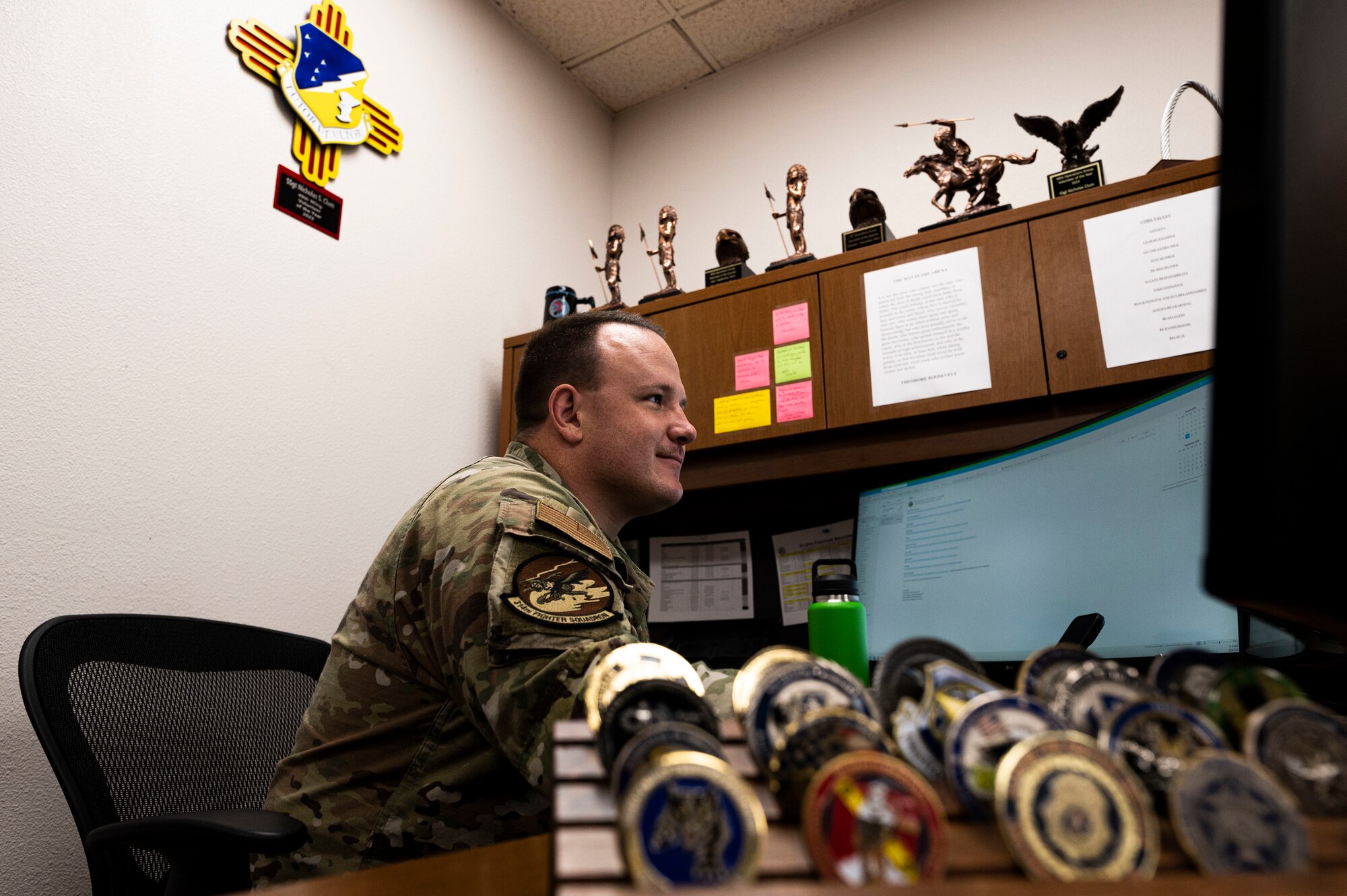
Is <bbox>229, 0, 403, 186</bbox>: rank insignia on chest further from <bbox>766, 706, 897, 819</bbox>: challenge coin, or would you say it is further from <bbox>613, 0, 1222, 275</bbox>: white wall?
<bbox>766, 706, 897, 819</bbox>: challenge coin

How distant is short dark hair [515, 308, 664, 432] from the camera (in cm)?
147

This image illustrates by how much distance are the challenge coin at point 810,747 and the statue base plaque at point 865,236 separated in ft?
5.32

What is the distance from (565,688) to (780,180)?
210 centimetres

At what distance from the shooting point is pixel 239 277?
5.27 ft

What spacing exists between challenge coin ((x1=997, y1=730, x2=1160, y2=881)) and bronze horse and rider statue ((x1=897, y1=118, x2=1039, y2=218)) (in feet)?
5.32

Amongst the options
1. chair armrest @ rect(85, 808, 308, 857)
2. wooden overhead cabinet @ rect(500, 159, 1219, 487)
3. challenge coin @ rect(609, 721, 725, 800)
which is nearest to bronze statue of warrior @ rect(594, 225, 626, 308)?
wooden overhead cabinet @ rect(500, 159, 1219, 487)

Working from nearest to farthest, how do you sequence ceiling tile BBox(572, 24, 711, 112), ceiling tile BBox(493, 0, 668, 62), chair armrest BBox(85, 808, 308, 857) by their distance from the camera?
chair armrest BBox(85, 808, 308, 857)
ceiling tile BBox(493, 0, 668, 62)
ceiling tile BBox(572, 24, 711, 112)

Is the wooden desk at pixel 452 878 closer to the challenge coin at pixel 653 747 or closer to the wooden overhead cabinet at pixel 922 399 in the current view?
the challenge coin at pixel 653 747

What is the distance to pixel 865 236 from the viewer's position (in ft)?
5.92

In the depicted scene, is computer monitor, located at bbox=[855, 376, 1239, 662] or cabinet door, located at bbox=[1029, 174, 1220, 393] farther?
cabinet door, located at bbox=[1029, 174, 1220, 393]

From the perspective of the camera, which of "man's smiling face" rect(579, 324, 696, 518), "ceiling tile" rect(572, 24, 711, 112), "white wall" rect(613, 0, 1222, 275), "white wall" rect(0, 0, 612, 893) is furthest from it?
"ceiling tile" rect(572, 24, 711, 112)

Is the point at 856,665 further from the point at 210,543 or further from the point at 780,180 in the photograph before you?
the point at 780,180

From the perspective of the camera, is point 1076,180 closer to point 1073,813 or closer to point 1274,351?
point 1274,351

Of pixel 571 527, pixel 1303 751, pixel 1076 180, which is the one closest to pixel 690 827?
pixel 1303 751
